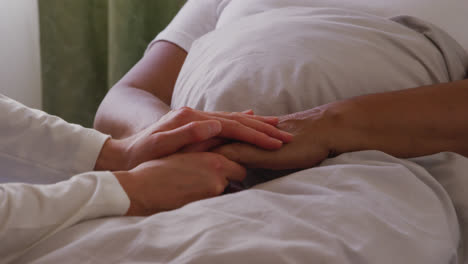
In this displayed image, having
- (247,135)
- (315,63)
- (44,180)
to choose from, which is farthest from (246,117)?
(44,180)

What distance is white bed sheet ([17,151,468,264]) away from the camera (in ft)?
1.75

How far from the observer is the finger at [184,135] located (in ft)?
2.74

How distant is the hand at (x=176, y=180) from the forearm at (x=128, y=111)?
0.27m

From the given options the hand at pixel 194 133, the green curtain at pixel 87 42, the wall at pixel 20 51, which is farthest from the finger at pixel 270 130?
the wall at pixel 20 51

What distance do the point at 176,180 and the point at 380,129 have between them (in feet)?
1.08

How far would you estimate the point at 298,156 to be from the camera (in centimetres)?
83

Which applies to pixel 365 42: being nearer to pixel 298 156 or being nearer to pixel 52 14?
pixel 298 156

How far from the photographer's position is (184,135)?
0.85m

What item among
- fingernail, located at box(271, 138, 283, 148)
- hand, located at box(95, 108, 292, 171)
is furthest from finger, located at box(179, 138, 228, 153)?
fingernail, located at box(271, 138, 283, 148)

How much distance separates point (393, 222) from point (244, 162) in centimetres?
30

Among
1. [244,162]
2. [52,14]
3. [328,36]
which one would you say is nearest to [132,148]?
[244,162]

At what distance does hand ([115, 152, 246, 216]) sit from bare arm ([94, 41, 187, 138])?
11.1 inches

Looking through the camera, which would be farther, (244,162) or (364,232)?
(244,162)

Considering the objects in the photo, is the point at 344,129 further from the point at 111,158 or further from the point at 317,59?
the point at 111,158
